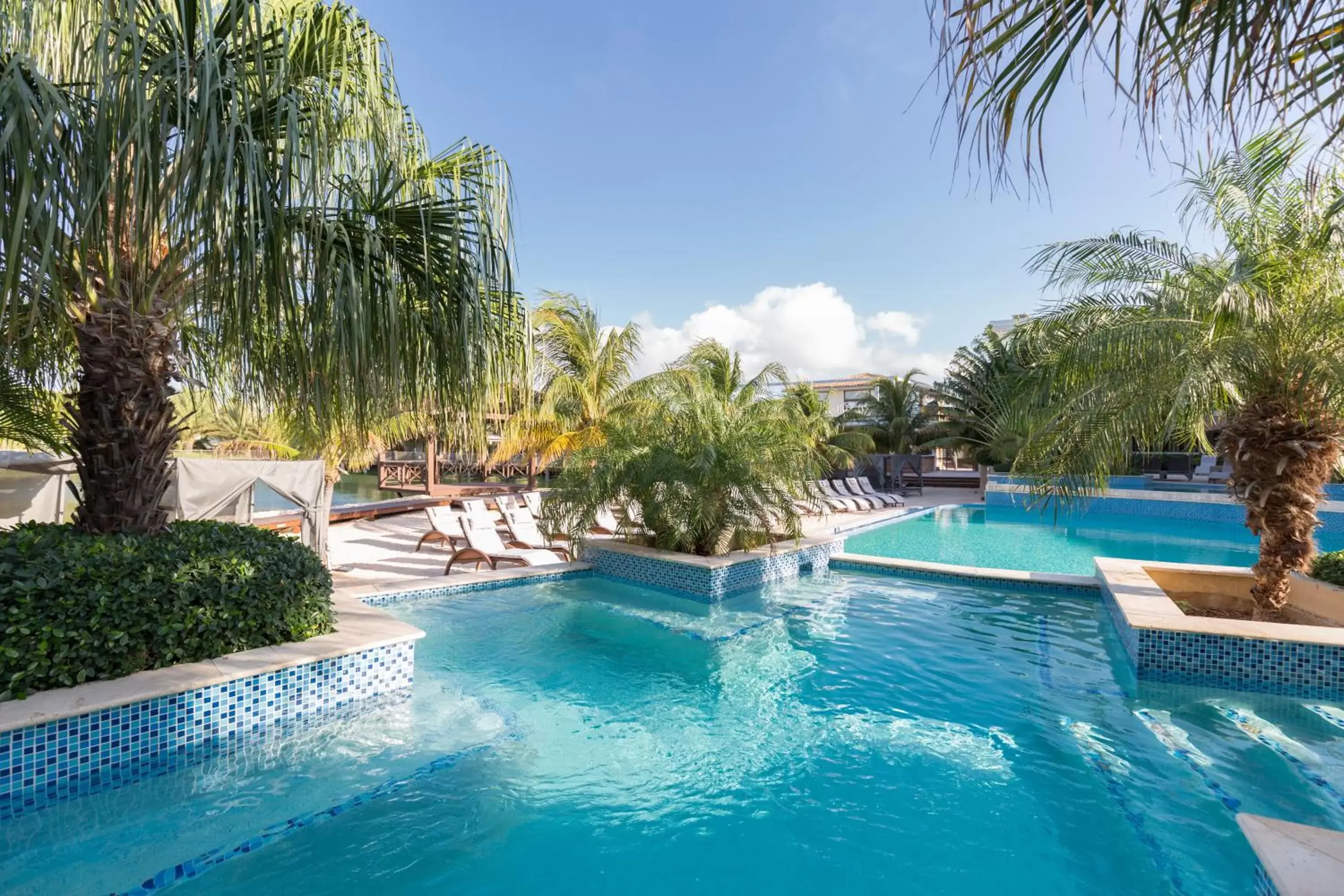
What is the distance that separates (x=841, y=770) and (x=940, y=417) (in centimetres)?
2513

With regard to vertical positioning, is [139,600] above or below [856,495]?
above

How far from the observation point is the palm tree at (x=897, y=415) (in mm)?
26031

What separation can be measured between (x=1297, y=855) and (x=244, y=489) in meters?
9.16

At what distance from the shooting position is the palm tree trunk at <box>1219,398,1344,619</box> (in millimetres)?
5867

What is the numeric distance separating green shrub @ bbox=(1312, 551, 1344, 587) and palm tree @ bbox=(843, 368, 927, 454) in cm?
1947

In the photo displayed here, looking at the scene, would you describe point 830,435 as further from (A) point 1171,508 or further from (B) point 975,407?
(A) point 1171,508

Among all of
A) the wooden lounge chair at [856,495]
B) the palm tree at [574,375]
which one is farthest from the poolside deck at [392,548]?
the palm tree at [574,375]

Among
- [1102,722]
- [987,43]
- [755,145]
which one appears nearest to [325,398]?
[987,43]

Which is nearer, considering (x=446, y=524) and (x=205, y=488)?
(x=205, y=488)

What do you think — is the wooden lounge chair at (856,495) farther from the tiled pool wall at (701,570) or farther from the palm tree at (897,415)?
the tiled pool wall at (701,570)

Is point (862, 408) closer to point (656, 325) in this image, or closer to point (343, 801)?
point (656, 325)

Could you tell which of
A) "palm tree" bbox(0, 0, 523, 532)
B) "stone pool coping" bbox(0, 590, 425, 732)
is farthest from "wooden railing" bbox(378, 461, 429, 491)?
"palm tree" bbox(0, 0, 523, 532)

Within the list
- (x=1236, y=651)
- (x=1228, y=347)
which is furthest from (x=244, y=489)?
(x=1228, y=347)

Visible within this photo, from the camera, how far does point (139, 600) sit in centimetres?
397
